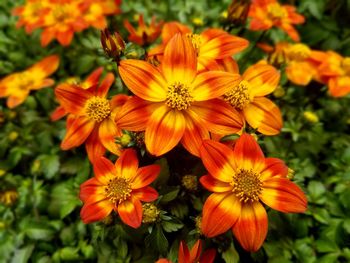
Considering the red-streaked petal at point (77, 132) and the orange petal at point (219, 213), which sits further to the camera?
the red-streaked petal at point (77, 132)

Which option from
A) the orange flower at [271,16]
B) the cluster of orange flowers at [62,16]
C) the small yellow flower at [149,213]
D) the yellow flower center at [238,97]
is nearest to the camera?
the small yellow flower at [149,213]

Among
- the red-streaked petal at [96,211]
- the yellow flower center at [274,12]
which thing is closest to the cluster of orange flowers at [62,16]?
the yellow flower center at [274,12]

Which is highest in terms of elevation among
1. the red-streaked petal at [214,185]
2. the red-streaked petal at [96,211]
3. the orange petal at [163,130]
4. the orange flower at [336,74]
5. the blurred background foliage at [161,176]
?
the orange petal at [163,130]

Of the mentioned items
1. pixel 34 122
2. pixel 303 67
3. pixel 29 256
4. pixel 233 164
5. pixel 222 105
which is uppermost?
pixel 222 105

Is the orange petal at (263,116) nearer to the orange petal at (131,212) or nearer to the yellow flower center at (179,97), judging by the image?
the yellow flower center at (179,97)

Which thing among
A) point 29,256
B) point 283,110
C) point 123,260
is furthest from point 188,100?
point 29,256

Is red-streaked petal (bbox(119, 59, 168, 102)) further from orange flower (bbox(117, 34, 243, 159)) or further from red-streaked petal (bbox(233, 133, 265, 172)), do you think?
red-streaked petal (bbox(233, 133, 265, 172))

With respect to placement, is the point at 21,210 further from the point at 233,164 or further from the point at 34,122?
the point at 233,164
